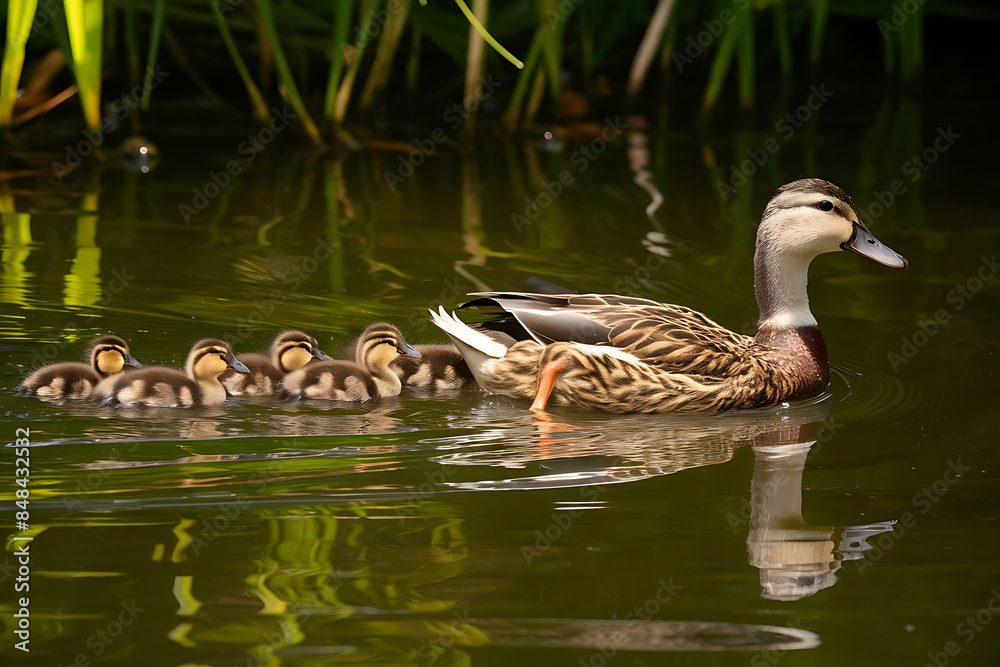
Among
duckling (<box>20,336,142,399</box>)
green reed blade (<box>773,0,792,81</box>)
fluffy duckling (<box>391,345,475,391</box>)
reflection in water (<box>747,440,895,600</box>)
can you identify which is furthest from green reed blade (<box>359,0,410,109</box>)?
reflection in water (<box>747,440,895,600</box>)

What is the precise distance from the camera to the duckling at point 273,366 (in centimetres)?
549

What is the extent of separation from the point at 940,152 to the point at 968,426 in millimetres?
6083

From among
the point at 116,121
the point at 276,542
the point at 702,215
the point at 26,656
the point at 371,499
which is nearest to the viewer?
the point at 26,656

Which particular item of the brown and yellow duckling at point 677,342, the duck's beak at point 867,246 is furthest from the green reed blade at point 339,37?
the duck's beak at point 867,246

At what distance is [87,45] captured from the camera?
26.8ft

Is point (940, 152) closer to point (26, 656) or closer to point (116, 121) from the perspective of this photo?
point (116, 121)

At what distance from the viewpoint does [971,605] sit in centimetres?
371

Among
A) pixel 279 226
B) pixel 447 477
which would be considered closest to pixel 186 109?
pixel 279 226

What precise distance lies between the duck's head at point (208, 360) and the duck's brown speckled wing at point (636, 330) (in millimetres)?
1079

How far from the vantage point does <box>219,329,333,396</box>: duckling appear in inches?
216

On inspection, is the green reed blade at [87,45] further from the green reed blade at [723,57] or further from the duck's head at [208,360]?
the green reed blade at [723,57]

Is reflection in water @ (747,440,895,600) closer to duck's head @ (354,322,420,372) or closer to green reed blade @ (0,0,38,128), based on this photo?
duck's head @ (354,322,420,372)

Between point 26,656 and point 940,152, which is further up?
point 940,152

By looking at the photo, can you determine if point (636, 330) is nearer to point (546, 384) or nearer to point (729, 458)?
point (546, 384)
